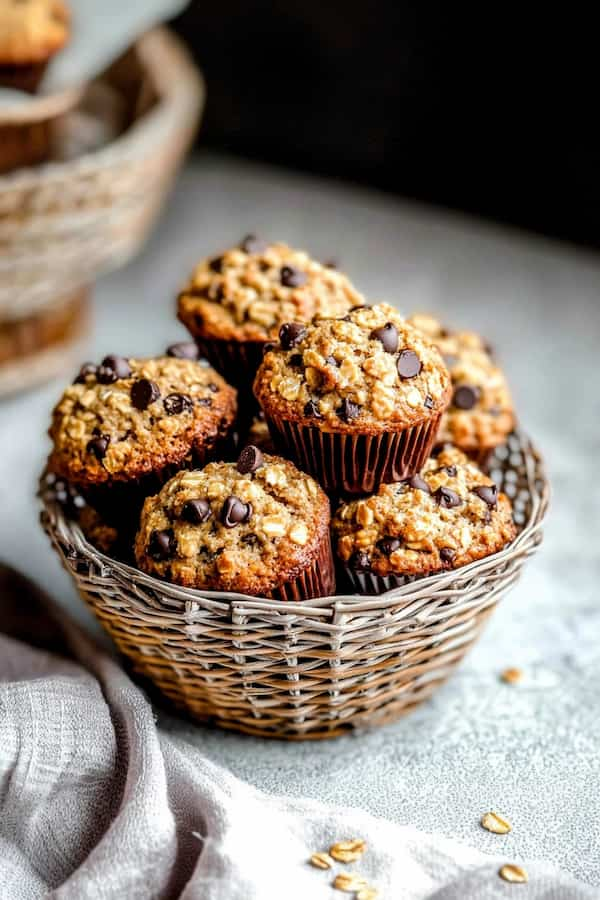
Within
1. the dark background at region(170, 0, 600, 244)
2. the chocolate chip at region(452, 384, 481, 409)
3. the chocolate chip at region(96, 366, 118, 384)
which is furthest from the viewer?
the dark background at region(170, 0, 600, 244)

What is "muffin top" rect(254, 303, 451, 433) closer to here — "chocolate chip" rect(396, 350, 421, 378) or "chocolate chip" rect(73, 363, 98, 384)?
"chocolate chip" rect(396, 350, 421, 378)

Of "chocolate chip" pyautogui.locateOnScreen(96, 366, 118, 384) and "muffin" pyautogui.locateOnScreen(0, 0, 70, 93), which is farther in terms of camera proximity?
"muffin" pyautogui.locateOnScreen(0, 0, 70, 93)

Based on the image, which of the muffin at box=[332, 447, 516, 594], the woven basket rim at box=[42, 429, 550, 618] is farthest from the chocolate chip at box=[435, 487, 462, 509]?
the woven basket rim at box=[42, 429, 550, 618]

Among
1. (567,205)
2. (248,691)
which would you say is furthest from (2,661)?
(567,205)

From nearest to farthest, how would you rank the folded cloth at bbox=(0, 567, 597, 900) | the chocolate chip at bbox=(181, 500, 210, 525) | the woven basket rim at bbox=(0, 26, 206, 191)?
1. the folded cloth at bbox=(0, 567, 597, 900)
2. the chocolate chip at bbox=(181, 500, 210, 525)
3. the woven basket rim at bbox=(0, 26, 206, 191)

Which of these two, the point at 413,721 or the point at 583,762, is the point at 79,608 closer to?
the point at 413,721

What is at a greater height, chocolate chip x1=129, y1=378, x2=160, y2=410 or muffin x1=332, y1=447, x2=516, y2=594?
chocolate chip x1=129, y1=378, x2=160, y2=410

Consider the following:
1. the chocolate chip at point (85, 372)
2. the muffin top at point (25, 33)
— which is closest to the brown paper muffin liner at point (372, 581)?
the chocolate chip at point (85, 372)
